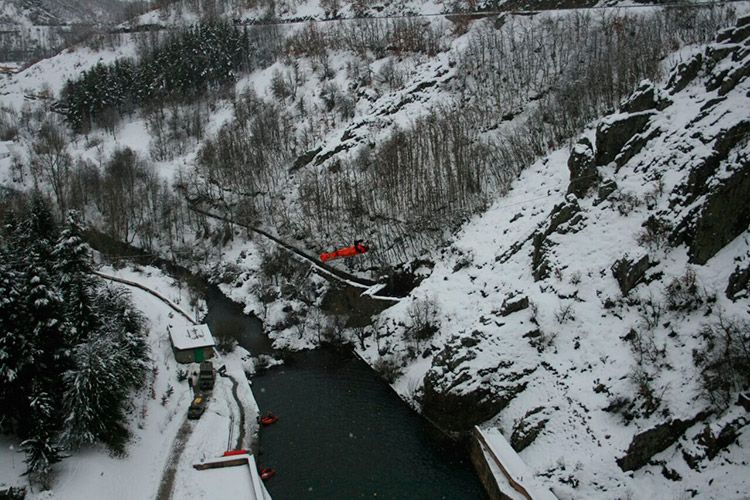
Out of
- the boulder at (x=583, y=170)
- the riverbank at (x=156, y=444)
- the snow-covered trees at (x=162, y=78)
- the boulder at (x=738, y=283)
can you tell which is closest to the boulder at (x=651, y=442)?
the boulder at (x=738, y=283)

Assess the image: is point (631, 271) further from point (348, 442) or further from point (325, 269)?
point (325, 269)

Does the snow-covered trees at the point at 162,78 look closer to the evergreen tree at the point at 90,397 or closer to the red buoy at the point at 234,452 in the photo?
the evergreen tree at the point at 90,397

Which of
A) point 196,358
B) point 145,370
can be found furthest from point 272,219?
point 145,370

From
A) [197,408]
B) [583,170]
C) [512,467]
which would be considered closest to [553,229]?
[583,170]

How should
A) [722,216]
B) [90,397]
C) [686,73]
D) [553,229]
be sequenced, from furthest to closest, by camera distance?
1. [553,229]
2. [686,73]
3. [90,397]
4. [722,216]

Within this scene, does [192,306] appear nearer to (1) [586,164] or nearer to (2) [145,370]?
(2) [145,370]

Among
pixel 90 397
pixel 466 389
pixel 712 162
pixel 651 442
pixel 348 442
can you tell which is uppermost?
pixel 712 162

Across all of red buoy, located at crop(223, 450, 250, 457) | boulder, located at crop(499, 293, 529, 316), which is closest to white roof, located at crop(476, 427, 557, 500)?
boulder, located at crop(499, 293, 529, 316)
